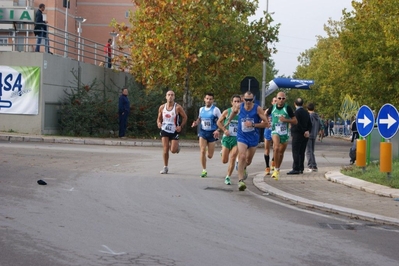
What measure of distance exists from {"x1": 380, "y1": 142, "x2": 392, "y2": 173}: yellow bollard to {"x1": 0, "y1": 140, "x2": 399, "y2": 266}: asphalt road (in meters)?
2.51

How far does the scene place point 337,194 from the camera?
14406mm

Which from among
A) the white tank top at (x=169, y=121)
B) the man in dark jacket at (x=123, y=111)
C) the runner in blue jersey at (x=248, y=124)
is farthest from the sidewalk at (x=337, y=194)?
the man in dark jacket at (x=123, y=111)

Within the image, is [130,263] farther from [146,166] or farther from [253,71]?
[253,71]

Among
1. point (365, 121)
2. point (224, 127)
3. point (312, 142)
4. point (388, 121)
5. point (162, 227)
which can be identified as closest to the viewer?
point (162, 227)

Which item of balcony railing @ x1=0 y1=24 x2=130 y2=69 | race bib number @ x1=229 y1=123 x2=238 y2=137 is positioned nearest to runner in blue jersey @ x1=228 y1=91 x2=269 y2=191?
race bib number @ x1=229 y1=123 x2=238 y2=137

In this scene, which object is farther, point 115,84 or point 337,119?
point 337,119

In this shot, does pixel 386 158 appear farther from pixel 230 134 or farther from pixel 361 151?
pixel 230 134

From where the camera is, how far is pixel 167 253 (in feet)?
26.1

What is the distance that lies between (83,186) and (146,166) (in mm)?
5485

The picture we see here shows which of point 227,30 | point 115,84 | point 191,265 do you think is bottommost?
point 191,265

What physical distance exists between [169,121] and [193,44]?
1787cm

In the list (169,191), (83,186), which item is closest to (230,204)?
(169,191)

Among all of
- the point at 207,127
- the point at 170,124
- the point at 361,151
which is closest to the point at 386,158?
the point at 361,151

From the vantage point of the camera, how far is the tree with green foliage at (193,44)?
115 ft
